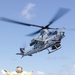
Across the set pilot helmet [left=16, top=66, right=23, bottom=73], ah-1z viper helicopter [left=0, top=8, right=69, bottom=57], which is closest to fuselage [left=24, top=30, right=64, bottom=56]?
ah-1z viper helicopter [left=0, top=8, right=69, bottom=57]

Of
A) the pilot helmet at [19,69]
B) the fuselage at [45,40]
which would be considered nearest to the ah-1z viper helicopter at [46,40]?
the fuselage at [45,40]

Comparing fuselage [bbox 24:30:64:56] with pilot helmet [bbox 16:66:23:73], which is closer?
pilot helmet [bbox 16:66:23:73]

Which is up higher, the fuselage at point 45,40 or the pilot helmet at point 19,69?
the fuselage at point 45,40

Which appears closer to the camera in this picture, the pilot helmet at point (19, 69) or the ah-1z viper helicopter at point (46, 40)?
the pilot helmet at point (19, 69)

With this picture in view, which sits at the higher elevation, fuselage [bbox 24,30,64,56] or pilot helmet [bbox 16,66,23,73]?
fuselage [bbox 24,30,64,56]

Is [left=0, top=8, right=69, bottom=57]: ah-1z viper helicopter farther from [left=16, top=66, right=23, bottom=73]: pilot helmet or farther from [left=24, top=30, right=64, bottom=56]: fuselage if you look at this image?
[left=16, top=66, right=23, bottom=73]: pilot helmet

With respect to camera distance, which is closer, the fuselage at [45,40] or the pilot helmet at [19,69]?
the pilot helmet at [19,69]

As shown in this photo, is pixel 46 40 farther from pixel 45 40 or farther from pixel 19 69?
pixel 19 69

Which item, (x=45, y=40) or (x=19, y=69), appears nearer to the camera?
(x=19, y=69)

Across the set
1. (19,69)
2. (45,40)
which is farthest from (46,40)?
(19,69)

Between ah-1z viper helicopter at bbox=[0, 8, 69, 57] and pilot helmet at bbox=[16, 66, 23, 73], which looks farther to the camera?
ah-1z viper helicopter at bbox=[0, 8, 69, 57]

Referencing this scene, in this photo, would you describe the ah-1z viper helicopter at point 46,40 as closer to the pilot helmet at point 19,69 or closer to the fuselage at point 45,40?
the fuselage at point 45,40

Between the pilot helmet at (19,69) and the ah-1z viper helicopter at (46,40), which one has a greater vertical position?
the ah-1z viper helicopter at (46,40)

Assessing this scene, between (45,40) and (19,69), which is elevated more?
(45,40)
